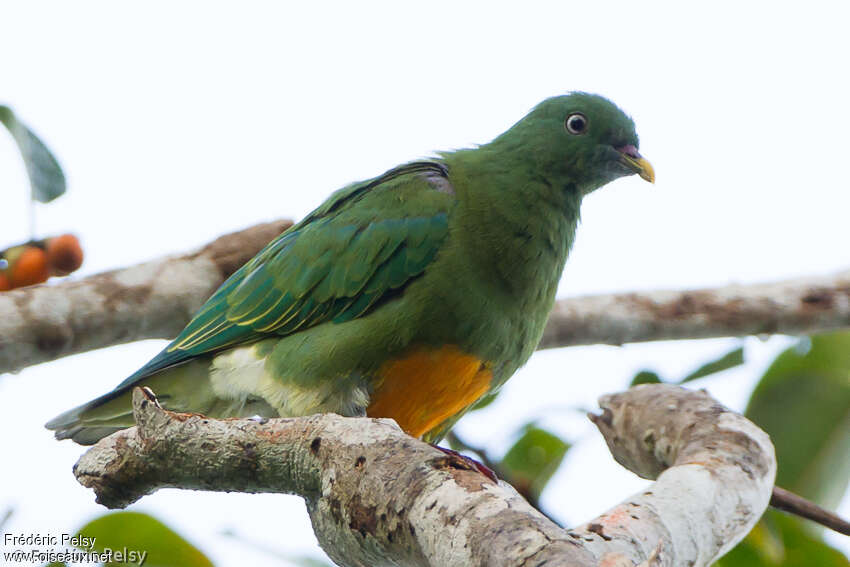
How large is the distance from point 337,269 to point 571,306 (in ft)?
4.03

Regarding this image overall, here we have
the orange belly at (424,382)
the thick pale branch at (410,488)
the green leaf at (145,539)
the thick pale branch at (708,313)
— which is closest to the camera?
the thick pale branch at (410,488)

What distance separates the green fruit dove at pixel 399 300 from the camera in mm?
3578

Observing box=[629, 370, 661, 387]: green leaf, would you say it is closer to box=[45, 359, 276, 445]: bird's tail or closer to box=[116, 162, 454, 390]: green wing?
box=[116, 162, 454, 390]: green wing

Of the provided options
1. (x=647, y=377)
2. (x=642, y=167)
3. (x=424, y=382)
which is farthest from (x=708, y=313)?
(x=424, y=382)

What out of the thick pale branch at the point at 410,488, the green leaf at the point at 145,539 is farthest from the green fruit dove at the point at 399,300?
the thick pale branch at the point at 410,488

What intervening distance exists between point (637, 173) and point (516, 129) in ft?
1.95

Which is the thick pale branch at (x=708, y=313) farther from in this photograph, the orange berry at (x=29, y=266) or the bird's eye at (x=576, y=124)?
the orange berry at (x=29, y=266)

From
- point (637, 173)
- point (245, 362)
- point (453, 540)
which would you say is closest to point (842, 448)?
point (637, 173)

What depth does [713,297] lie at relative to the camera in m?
4.49

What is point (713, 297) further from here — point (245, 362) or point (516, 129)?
point (245, 362)

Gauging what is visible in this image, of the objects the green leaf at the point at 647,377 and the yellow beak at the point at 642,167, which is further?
the yellow beak at the point at 642,167

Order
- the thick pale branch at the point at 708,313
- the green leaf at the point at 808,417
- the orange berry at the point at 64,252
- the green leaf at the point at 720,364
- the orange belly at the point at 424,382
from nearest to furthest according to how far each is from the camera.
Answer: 1. the orange belly at the point at 424,382
2. the orange berry at the point at 64,252
3. the green leaf at the point at 808,417
4. the green leaf at the point at 720,364
5. the thick pale branch at the point at 708,313

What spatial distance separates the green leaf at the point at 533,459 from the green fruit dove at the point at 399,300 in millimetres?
331

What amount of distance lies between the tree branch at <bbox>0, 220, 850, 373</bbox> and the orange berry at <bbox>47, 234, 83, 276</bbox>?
0.09 metres
